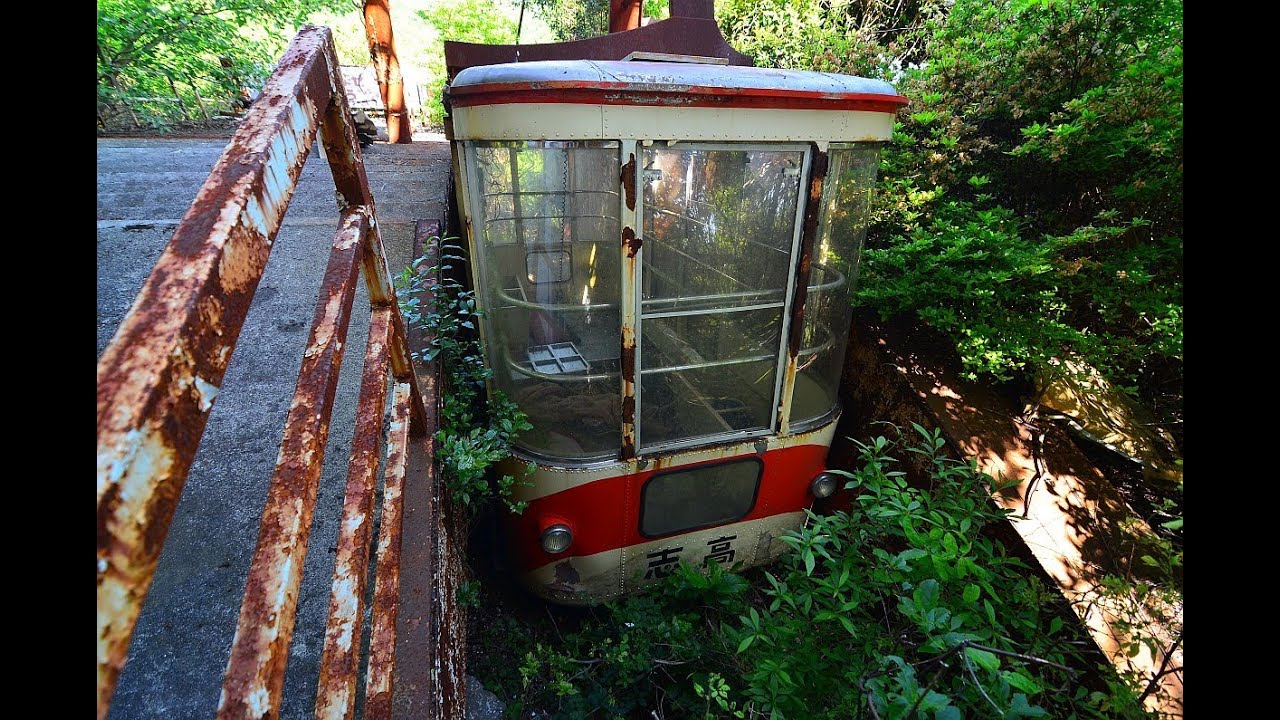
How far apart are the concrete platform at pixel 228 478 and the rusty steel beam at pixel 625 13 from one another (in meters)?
6.08

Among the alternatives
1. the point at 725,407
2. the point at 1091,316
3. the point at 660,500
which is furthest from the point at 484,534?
the point at 1091,316

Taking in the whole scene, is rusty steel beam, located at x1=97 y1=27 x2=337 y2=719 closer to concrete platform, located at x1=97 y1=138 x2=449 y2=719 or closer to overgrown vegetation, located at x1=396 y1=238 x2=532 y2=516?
concrete platform, located at x1=97 y1=138 x2=449 y2=719

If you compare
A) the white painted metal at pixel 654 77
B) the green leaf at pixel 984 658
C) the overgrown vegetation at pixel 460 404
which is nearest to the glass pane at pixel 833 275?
the white painted metal at pixel 654 77

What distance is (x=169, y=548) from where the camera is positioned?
163 cm

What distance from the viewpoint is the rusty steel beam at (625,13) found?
→ 26.7 ft

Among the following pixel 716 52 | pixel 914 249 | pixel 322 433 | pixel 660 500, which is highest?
pixel 716 52

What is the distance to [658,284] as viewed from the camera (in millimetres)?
2900

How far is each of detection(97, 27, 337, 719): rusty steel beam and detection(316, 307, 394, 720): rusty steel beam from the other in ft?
2.03

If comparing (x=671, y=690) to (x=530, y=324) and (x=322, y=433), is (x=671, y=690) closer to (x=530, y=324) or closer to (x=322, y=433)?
(x=530, y=324)

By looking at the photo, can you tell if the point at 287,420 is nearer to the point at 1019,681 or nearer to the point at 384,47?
the point at 1019,681

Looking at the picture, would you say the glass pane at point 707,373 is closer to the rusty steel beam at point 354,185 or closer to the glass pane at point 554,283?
the glass pane at point 554,283

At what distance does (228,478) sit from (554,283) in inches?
64.4
